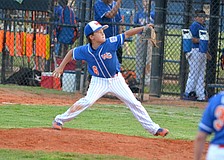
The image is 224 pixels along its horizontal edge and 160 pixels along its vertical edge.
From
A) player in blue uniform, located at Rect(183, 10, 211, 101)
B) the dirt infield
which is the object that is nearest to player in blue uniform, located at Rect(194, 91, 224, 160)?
the dirt infield

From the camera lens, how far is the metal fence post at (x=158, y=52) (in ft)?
49.4

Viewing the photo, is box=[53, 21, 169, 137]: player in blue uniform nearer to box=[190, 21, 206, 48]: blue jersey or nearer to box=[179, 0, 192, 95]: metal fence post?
box=[190, 21, 206, 48]: blue jersey

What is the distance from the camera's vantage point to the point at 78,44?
16312mm

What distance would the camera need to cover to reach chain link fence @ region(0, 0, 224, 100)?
15.2 meters

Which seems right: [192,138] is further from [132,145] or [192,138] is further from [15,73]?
[15,73]

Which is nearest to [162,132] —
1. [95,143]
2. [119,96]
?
[119,96]

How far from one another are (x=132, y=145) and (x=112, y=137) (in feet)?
1.83

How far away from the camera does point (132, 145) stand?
26.9 ft

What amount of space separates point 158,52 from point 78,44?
2.03 metres

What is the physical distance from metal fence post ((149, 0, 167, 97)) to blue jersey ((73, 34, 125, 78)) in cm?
588

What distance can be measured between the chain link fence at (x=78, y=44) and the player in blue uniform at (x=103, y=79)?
5.32 meters

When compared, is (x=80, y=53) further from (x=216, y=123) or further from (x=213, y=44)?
(x=213, y=44)

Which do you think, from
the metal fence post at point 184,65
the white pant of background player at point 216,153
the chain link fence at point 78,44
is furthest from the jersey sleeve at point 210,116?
the metal fence post at point 184,65

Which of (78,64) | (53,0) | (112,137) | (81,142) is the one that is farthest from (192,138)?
(53,0)
